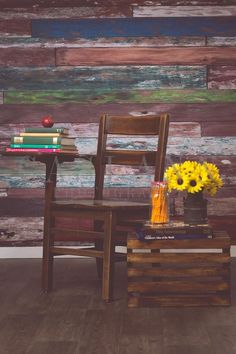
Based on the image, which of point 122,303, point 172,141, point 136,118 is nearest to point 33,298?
point 122,303

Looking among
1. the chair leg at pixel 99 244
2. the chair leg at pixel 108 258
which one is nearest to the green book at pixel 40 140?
the chair leg at pixel 99 244

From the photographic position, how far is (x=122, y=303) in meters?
3.43

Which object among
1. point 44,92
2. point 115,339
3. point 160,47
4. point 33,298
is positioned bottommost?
point 33,298

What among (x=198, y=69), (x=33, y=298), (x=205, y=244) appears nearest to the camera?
(x=205, y=244)

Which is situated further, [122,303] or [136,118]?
[136,118]

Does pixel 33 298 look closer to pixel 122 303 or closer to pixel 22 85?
pixel 122 303

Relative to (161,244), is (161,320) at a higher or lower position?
lower

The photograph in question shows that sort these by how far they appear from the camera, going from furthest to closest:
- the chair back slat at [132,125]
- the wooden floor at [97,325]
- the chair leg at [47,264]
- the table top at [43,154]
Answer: the chair back slat at [132,125], the table top at [43,154], the chair leg at [47,264], the wooden floor at [97,325]

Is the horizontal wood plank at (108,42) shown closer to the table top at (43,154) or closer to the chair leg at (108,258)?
the table top at (43,154)

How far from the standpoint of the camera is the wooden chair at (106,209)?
3.50 m

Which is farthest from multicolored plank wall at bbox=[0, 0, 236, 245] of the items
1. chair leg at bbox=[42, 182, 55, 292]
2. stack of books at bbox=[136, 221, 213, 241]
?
stack of books at bbox=[136, 221, 213, 241]

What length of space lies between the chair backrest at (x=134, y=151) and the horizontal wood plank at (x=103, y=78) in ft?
2.79

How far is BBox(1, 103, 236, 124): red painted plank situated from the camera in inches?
196

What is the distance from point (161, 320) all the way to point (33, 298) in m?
0.82
